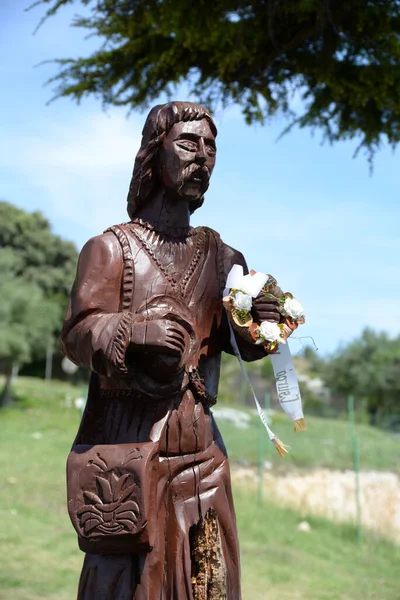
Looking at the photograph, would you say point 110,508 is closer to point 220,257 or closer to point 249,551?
point 220,257

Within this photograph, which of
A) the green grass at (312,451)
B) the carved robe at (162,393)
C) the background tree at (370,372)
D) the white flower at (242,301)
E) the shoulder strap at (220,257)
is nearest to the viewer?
the carved robe at (162,393)

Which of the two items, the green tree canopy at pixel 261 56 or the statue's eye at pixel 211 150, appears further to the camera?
the green tree canopy at pixel 261 56

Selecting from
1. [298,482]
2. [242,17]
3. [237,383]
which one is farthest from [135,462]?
[237,383]

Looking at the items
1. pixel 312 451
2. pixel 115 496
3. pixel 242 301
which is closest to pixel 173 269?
pixel 242 301

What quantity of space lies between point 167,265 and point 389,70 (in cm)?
404

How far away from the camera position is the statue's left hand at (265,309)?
270 cm

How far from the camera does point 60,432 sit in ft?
57.0

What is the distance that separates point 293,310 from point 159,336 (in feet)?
1.95

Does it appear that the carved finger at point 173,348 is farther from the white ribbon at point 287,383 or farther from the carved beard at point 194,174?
the carved beard at point 194,174

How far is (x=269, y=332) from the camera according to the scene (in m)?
2.65

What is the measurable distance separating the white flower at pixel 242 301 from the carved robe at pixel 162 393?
7.5 inches

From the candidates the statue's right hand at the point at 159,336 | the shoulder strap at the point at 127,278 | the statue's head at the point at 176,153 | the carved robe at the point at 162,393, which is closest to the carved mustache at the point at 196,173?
the statue's head at the point at 176,153

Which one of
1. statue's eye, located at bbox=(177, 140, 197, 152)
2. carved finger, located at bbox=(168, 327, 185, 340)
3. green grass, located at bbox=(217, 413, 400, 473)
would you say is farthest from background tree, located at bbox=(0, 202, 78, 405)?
carved finger, located at bbox=(168, 327, 185, 340)

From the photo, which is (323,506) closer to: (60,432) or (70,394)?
(60,432)
